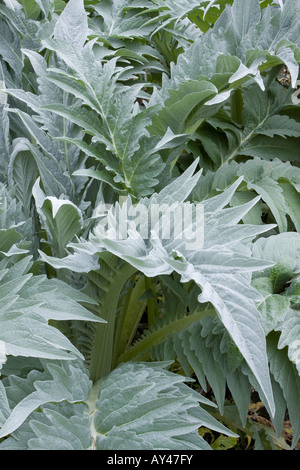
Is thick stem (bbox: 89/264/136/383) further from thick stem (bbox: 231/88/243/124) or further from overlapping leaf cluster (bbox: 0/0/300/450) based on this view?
thick stem (bbox: 231/88/243/124)

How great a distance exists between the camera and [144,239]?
833 mm

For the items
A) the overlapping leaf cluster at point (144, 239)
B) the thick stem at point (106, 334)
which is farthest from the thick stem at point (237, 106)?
the thick stem at point (106, 334)

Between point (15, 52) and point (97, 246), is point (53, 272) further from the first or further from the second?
point (15, 52)

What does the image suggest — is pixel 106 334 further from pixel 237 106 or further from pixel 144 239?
pixel 237 106

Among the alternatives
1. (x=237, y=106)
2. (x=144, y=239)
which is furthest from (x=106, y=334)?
(x=237, y=106)

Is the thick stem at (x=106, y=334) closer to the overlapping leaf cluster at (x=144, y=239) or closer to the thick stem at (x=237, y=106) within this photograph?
the overlapping leaf cluster at (x=144, y=239)

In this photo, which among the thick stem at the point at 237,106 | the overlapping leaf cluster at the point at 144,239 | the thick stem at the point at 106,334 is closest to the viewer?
the overlapping leaf cluster at the point at 144,239

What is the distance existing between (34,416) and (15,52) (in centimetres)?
84

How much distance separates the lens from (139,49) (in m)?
1.41

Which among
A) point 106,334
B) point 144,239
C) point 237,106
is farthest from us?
point 237,106

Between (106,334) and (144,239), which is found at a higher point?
(144,239)

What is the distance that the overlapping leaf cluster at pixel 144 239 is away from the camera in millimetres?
715

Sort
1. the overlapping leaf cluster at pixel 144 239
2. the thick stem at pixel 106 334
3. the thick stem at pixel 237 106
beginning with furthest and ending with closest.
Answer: the thick stem at pixel 237 106
the thick stem at pixel 106 334
the overlapping leaf cluster at pixel 144 239

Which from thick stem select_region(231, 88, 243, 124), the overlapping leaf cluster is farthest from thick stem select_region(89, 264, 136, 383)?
thick stem select_region(231, 88, 243, 124)
